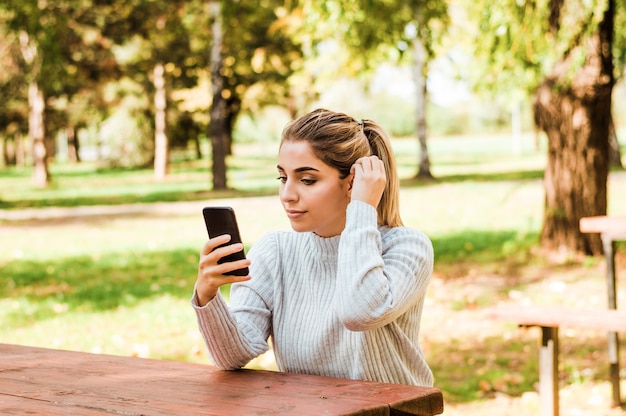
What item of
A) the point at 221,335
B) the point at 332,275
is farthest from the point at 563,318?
the point at 221,335

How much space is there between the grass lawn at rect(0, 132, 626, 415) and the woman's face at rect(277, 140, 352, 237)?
2.94 m

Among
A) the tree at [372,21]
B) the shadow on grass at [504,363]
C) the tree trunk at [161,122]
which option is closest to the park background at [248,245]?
the shadow on grass at [504,363]

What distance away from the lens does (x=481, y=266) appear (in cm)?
977

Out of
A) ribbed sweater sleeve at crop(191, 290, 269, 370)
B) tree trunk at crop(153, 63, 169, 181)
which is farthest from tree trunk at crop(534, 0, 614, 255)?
tree trunk at crop(153, 63, 169, 181)

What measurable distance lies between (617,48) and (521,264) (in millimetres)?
8142

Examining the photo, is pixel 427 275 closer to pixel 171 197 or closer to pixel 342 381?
pixel 342 381

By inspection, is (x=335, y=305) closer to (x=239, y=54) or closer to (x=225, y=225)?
(x=225, y=225)

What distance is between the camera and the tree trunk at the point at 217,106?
2148 cm

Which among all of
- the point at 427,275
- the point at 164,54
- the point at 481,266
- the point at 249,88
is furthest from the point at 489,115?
the point at 427,275

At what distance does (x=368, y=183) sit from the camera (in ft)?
7.48

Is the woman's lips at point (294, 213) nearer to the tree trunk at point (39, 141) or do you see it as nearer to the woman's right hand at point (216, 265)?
the woman's right hand at point (216, 265)

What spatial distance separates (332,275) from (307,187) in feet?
0.87

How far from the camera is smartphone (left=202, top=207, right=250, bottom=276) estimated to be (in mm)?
2152

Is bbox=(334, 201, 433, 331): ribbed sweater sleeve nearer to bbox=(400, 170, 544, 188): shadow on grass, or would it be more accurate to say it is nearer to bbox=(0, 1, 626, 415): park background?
bbox=(0, 1, 626, 415): park background
